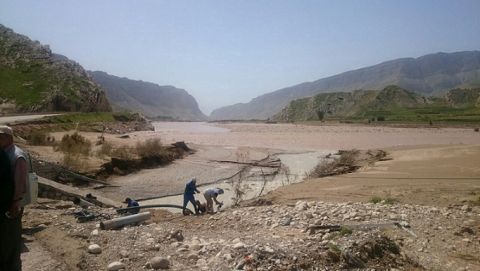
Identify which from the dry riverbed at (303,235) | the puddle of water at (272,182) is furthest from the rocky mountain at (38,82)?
the dry riverbed at (303,235)

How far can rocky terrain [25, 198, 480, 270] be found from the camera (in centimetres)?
777

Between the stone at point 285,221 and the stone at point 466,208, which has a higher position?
the stone at point 285,221

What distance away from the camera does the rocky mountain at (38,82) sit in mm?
53062

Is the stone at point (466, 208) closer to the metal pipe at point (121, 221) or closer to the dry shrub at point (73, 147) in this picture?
the metal pipe at point (121, 221)

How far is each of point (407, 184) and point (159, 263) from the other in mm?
14198

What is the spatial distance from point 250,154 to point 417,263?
94.5 ft

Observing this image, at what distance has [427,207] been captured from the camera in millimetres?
13352

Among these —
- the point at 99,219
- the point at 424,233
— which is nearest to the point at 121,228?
the point at 99,219

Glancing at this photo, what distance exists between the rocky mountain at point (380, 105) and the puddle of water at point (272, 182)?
71.5 meters

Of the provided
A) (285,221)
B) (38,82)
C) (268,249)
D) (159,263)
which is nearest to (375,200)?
(285,221)

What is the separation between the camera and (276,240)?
9266 mm

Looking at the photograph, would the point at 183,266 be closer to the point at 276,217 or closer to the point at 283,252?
the point at 283,252

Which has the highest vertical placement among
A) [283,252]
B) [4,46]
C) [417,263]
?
[4,46]

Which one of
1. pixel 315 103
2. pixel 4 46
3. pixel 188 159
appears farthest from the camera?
pixel 315 103
